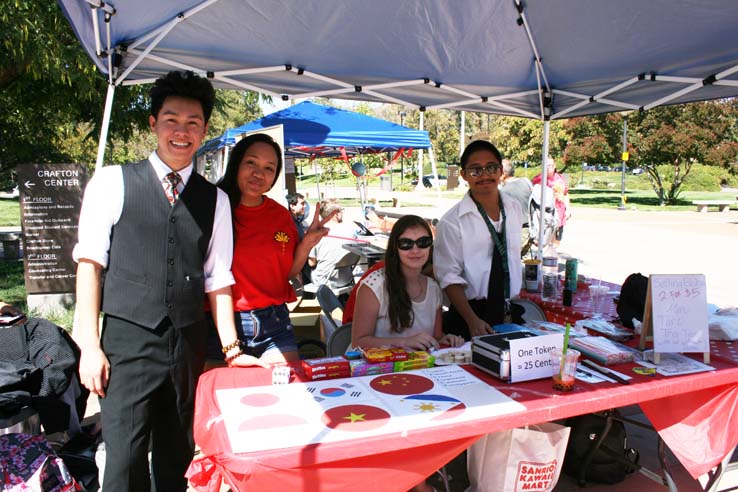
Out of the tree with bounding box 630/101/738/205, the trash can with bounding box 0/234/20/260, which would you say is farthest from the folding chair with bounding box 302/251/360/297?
the tree with bounding box 630/101/738/205

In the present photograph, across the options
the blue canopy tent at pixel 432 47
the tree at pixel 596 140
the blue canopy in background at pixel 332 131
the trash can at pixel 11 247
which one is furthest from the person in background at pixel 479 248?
the tree at pixel 596 140

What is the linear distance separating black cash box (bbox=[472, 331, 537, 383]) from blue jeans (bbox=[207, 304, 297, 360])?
92 cm

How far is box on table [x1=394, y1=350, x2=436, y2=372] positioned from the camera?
209cm

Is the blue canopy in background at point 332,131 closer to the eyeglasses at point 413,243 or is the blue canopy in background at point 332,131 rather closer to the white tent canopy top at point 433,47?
the white tent canopy top at point 433,47

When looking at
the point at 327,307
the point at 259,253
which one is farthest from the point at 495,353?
the point at 327,307

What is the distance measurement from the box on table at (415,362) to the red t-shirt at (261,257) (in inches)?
28.5

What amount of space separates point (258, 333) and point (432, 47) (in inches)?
99.6

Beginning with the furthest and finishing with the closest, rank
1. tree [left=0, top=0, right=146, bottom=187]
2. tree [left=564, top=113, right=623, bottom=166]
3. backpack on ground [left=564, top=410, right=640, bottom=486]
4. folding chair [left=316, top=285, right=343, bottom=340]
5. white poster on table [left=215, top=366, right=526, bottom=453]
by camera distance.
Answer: tree [left=564, top=113, right=623, bottom=166], tree [left=0, top=0, right=146, bottom=187], folding chair [left=316, top=285, right=343, bottom=340], backpack on ground [left=564, top=410, right=640, bottom=486], white poster on table [left=215, top=366, right=526, bottom=453]

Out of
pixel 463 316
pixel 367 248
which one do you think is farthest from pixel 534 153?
pixel 463 316

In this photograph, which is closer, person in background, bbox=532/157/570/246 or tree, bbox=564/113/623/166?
person in background, bbox=532/157/570/246

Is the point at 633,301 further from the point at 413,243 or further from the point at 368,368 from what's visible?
the point at 368,368

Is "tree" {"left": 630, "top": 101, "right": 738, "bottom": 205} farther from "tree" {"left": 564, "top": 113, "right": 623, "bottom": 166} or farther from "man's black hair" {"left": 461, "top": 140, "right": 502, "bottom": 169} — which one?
"man's black hair" {"left": 461, "top": 140, "right": 502, "bottom": 169}

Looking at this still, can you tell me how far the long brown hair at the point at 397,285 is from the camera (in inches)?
101

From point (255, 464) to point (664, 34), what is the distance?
11.6 feet
